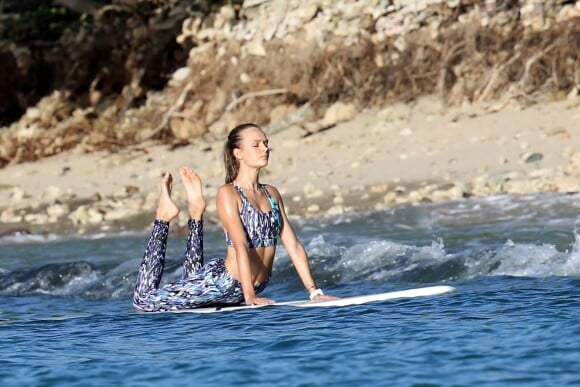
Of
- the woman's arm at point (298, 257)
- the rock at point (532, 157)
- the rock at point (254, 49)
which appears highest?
the rock at point (254, 49)

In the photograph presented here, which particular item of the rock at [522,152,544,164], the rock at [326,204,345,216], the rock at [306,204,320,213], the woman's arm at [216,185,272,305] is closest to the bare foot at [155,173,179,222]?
the woman's arm at [216,185,272,305]

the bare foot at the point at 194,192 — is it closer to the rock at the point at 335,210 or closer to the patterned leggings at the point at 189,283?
the patterned leggings at the point at 189,283

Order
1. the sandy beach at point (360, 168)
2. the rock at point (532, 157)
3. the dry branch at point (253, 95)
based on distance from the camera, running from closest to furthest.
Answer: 1. the sandy beach at point (360, 168)
2. the rock at point (532, 157)
3. the dry branch at point (253, 95)

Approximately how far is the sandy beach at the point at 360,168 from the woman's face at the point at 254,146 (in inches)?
223

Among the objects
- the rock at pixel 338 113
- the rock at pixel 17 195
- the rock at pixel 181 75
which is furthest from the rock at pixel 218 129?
the rock at pixel 17 195

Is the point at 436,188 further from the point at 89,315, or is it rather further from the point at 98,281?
the point at 89,315

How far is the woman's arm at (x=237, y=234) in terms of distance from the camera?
8562mm

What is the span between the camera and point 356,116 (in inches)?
698

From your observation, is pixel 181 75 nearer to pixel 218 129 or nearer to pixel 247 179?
pixel 218 129

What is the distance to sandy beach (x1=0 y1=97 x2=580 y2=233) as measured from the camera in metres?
14.4

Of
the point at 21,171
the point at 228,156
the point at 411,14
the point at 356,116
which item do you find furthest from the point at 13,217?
the point at 228,156

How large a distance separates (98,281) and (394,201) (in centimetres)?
363

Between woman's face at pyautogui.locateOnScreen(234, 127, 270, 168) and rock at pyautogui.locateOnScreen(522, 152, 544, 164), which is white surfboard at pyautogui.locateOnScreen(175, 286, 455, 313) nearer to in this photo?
woman's face at pyautogui.locateOnScreen(234, 127, 270, 168)

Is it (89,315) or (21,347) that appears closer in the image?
(21,347)
